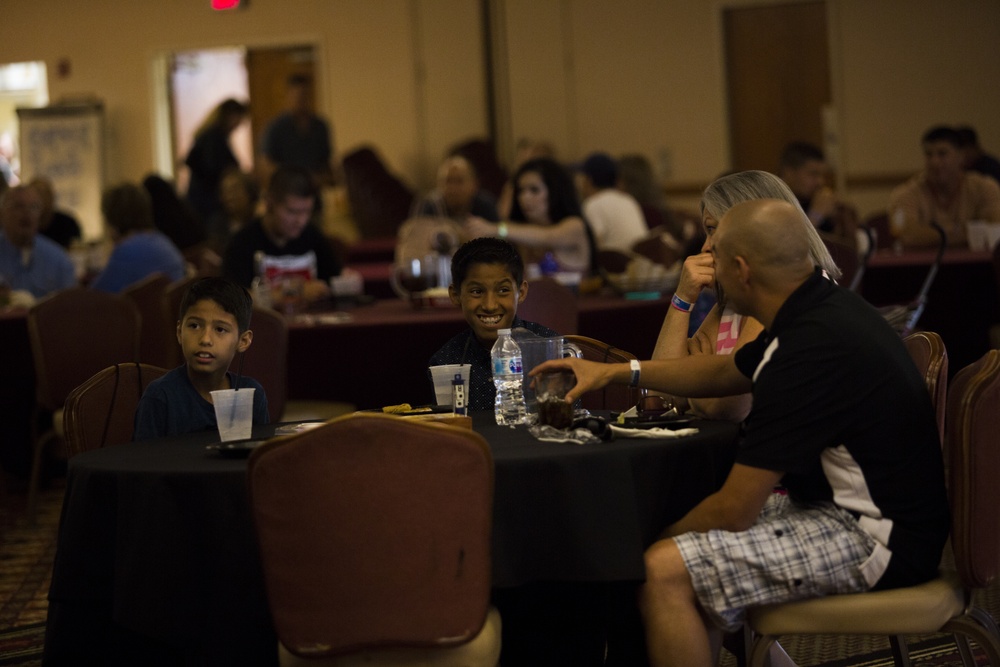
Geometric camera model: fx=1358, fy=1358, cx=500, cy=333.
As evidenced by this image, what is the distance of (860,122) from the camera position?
11859 mm

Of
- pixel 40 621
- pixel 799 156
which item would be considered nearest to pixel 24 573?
pixel 40 621

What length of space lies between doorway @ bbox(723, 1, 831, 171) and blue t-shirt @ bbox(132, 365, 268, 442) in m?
9.63

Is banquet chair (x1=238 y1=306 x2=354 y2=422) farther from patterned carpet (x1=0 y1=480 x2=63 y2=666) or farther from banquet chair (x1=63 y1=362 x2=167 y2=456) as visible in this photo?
banquet chair (x1=63 y1=362 x2=167 y2=456)

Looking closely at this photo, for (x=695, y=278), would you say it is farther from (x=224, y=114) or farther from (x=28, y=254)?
(x=224, y=114)

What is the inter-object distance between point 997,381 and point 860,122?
995 centimetres

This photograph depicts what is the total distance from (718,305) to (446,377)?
0.65 meters

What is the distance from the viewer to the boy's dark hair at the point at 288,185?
5742mm

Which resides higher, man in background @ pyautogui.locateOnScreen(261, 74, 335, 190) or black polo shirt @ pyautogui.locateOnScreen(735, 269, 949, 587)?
man in background @ pyautogui.locateOnScreen(261, 74, 335, 190)

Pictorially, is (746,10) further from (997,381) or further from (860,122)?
(997,381)

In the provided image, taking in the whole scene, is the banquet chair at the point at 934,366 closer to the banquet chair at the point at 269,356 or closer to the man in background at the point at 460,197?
the banquet chair at the point at 269,356

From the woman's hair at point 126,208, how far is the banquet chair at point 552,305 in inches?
107

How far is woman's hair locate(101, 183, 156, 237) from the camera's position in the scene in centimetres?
663

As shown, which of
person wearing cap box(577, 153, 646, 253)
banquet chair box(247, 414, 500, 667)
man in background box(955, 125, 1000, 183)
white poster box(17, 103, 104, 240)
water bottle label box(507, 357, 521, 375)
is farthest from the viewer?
white poster box(17, 103, 104, 240)

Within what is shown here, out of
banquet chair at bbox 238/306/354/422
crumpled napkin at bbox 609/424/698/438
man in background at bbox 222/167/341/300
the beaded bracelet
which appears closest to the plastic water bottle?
crumpled napkin at bbox 609/424/698/438
